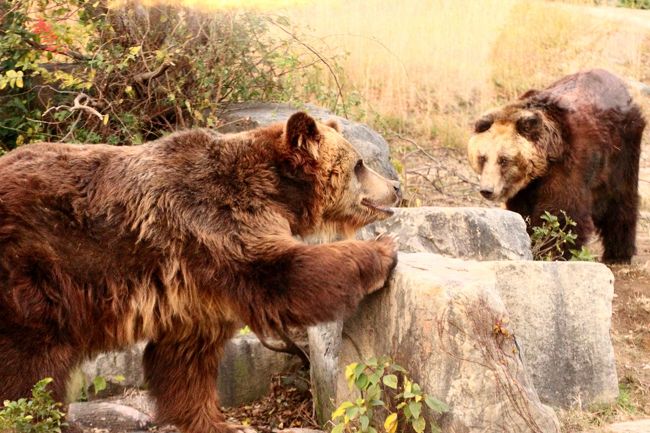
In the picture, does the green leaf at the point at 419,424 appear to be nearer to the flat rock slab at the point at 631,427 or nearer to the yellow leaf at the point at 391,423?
the yellow leaf at the point at 391,423

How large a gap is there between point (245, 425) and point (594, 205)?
5459 millimetres

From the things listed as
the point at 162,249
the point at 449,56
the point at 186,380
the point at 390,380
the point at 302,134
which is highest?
the point at 302,134

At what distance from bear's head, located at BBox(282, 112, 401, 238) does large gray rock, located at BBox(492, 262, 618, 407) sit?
2.95 ft

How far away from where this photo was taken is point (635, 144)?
34.7 ft

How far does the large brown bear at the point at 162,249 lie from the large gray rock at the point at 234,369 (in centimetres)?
122

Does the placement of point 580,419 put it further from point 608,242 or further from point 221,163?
point 608,242

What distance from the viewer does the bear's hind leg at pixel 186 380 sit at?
6031mm

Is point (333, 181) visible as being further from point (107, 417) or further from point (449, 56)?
point (449, 56)

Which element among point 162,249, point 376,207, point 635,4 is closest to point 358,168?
point 376,207

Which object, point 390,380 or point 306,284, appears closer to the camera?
point 390,380

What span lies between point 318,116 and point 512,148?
1.99 m

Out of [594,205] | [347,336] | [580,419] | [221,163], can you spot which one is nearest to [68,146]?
[221,163]

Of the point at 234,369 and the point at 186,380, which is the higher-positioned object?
the point at 186,380

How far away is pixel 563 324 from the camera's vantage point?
640 cm
